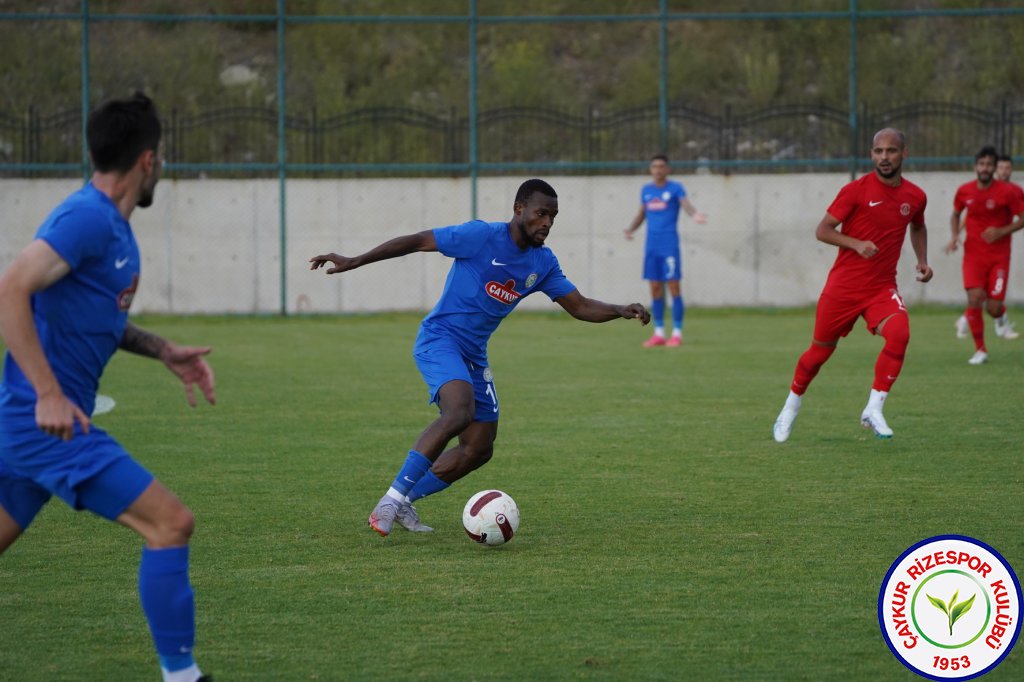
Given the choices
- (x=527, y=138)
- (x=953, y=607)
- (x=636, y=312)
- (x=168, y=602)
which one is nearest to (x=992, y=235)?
(x=636, y=312)

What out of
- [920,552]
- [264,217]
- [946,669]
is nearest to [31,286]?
[946,669]

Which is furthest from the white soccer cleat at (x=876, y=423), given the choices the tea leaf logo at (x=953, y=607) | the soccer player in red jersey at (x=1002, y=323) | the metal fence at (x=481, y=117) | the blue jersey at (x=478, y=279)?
the metal fence at (x=481, y=117)

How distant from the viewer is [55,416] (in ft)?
13.1

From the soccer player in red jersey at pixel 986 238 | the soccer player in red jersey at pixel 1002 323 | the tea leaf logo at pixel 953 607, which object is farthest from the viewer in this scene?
the soccer player in red jersey at pixel 1002 323

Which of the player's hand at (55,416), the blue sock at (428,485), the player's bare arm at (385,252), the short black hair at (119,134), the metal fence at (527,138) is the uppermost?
the metal fence at (527,138)

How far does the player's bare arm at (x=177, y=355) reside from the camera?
4594 mm

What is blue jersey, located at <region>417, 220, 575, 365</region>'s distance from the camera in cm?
710

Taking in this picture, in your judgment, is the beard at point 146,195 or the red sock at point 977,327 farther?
the red sock at point 977,327

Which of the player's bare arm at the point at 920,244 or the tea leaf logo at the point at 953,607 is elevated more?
the player's bare arm at the point at 920,244

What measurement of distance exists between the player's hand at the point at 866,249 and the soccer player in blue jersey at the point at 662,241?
8497 mm

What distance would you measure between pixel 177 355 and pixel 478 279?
2.74 meters

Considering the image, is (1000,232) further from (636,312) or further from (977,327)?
(636,312)

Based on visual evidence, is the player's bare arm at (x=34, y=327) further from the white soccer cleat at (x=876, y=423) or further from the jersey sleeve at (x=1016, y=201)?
the jersey sleeve at (x=1016, y=201)

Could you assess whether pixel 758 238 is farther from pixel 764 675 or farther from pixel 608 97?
pixel 764 675
